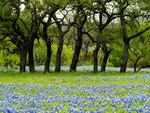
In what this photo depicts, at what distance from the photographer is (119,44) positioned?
40250 millimetres

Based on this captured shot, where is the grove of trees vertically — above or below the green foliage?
above

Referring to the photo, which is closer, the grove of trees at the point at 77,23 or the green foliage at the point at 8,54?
the grove of trees at the point at 77,23

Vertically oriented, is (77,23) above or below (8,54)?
above

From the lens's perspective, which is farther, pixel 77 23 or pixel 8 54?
pixel 8 54

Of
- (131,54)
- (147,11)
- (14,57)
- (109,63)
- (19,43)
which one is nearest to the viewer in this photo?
(147,11)

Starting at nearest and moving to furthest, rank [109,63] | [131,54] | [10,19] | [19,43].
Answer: [10,19] → [19,43] → [131,54] → [109,63]

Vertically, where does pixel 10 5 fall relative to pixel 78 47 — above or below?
above

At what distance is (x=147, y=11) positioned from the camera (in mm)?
33531

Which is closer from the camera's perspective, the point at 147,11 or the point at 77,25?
the point at 147,11

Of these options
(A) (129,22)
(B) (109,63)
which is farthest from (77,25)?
(B) (109,63)

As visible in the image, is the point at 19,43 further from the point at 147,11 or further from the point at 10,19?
the point at 147,11

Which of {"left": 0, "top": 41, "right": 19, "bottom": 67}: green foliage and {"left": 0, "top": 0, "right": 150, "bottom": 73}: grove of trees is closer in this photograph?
{"left": 0, "top": 0, "right": 150, "bottom": 73}: grove of trees

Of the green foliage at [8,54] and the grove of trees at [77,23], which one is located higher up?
the grove of trees at [77,23]

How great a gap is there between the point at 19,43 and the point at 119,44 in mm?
9478
